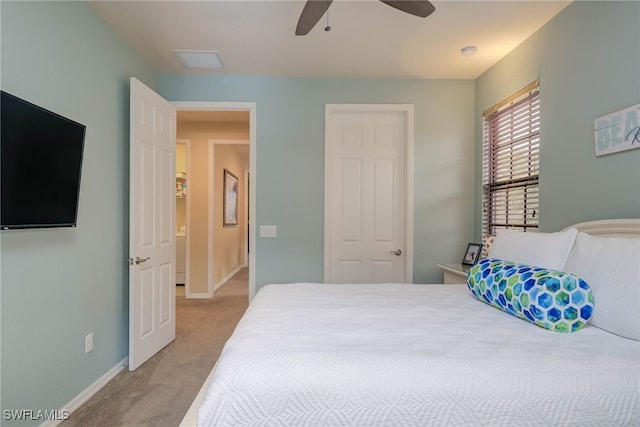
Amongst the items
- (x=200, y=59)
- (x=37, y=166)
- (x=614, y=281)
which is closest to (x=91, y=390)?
(x=37, y=166)

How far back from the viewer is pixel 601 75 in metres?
1.80

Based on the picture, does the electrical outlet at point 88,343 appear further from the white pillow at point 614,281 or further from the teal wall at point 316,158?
the white pillow at point 614,281

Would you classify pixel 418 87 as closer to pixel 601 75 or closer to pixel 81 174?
pixel 601 75

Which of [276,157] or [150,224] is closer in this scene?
[150,224]

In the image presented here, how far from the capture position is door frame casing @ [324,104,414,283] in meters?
3.15

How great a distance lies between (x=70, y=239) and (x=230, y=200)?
410 centimetres

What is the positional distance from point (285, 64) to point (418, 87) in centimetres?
139

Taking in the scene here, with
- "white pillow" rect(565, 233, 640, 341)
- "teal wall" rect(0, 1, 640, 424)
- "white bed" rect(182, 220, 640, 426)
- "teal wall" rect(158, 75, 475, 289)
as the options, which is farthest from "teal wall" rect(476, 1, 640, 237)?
"white bed" rect(182, 220, 640, 426)

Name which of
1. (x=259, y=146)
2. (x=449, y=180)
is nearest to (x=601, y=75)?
(x=449, y=180)

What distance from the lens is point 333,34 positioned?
93.2 inches

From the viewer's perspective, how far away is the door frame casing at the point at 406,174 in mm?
3154

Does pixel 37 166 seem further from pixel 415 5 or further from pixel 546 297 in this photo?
pixel 546 297

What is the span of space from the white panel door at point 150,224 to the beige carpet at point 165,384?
5.9 inches

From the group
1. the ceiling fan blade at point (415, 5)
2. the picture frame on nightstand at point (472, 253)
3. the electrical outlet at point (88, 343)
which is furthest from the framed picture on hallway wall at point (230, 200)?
the ceiling fan blade at point (415, 5)
